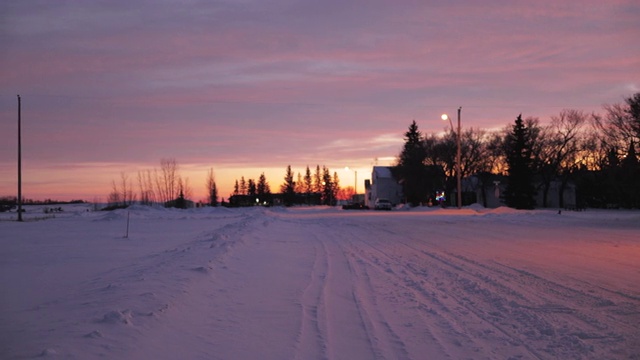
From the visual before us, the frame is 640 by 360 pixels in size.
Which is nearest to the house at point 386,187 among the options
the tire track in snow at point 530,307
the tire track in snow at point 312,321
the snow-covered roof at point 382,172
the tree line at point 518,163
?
the snow-covered roof at point 382,172

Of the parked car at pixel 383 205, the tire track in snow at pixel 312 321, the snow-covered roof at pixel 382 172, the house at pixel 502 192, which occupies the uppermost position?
the snow-covered roof at pixel 382 172

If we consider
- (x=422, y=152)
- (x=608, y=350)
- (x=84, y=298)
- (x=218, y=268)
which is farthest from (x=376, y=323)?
(x=422, y=152)

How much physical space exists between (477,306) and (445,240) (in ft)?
43.3

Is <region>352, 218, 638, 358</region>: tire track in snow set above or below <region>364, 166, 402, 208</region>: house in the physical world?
below

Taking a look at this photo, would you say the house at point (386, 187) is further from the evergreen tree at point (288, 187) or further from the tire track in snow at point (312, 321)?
the tire track in snow at point (312, 321)

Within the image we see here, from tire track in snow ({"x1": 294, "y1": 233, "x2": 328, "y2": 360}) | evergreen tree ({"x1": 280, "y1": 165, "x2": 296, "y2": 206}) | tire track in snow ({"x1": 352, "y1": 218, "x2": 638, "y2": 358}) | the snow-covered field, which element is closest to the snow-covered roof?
evergreen tree ({"x1": 280, "y1": 165, "x2": 296, "y2": 206})

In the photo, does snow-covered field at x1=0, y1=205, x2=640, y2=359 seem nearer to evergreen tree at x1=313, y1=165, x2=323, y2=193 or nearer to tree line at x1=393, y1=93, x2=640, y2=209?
tree line at x1=393, y1=93, x2=640, y2=209

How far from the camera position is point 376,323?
777 centimetres

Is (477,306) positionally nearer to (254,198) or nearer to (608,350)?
(608,350)

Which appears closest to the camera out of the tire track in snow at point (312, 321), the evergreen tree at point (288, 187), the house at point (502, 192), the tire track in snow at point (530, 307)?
the tire track in snow at point (312, 321)

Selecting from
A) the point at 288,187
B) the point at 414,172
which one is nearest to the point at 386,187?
the point at 414,172

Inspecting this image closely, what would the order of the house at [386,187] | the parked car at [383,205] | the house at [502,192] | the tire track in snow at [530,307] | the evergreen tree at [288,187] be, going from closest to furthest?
the tire track in snow at [530,307], the parked car at [383,205], the house at [502,192], the house at [386,187], the evergreen tree at [288,187]

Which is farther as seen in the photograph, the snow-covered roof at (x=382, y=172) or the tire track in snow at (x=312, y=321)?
the snow-covered roof at (x=382, y=172)

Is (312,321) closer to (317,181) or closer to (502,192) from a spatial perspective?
(502,192)
